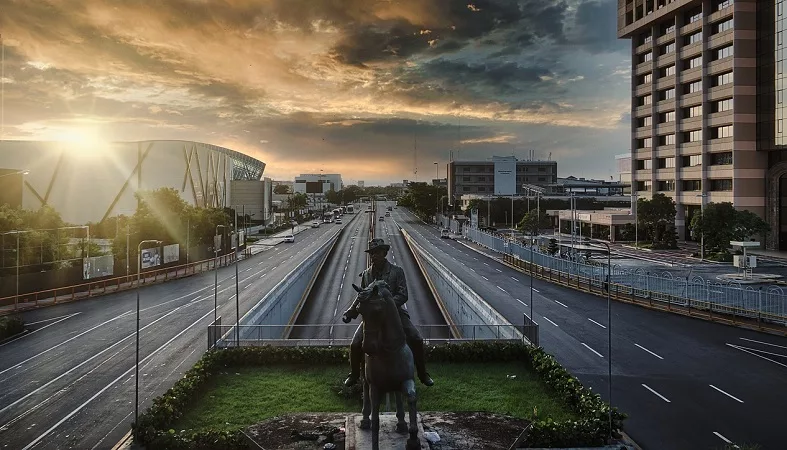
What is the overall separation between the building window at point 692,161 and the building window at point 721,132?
3963 millimetres

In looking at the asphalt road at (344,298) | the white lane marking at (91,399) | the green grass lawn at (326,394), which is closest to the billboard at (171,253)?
the asphalt road at (344,298)

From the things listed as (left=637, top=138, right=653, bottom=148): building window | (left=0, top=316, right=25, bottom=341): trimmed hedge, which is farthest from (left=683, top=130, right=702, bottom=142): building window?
(left=0, top=316, right=25, bottom=341): trimmed hedge

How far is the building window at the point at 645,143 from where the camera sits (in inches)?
3918

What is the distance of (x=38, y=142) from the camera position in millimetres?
88750

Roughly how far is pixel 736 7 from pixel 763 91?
13323 mm

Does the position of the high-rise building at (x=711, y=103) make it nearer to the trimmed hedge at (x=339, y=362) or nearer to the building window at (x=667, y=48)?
the building window at (x=667, y=48)

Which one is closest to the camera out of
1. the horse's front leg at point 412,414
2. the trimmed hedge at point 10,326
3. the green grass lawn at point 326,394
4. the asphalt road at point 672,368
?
the horse's front leg at point 412,414

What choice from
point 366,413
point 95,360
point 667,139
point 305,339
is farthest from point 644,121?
point 366,413

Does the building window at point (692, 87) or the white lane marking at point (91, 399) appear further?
the building window at point (692, 87)

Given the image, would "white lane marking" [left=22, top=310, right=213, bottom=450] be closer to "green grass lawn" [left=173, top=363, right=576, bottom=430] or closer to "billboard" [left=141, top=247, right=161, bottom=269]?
"green grass lawn" [left=173, top=363, right=576, bottom=430]

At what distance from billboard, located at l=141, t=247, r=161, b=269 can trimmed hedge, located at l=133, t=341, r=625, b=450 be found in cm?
4069

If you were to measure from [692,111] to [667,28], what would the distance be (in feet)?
56.3

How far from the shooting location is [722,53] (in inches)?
3285

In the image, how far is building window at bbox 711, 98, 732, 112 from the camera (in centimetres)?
8168
